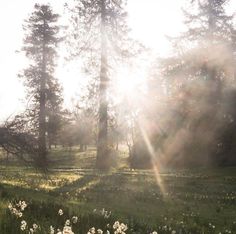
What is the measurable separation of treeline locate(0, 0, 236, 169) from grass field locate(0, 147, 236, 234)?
44.6ft

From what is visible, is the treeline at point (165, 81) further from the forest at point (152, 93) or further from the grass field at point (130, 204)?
the grass field at point (130, 204)

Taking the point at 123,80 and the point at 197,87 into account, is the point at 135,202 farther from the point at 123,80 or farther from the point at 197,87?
the point at 197,87

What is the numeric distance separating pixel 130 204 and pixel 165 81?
1332 inches

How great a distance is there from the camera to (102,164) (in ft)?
126

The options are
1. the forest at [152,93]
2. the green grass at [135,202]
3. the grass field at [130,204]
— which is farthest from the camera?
the forest at [152,93]

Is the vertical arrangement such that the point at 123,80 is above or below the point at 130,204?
above

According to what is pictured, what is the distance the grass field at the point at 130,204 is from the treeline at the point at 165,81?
13583 mm

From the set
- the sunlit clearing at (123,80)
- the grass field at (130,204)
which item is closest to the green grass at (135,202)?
the grass field at (130,204)

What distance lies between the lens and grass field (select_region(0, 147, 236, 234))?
31.0ft

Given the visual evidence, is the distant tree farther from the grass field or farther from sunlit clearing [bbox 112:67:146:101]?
the grass field

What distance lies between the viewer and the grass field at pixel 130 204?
9461 millimetres

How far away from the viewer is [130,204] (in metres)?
17.3

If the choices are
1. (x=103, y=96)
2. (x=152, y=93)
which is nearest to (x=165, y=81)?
(x=152, y=93)

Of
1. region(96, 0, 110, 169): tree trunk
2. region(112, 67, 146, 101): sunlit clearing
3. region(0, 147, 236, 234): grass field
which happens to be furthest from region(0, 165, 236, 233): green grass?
region(112, 67, 146, 101): sunlit clearing
